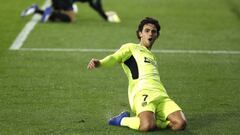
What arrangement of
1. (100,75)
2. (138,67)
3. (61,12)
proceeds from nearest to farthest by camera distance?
1. (138,67)
2. (100,75)
3. (61,12)

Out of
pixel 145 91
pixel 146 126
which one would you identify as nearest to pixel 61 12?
pixel 145 91

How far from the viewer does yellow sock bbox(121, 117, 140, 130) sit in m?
6.68

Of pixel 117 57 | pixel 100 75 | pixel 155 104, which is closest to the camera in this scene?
pixel 155 104

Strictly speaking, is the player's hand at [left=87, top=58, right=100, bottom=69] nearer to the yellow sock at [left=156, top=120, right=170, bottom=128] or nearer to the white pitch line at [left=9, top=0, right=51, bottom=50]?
the yellow sock at [left=156, top=120, right=170, bottom=128]

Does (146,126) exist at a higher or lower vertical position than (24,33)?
higher

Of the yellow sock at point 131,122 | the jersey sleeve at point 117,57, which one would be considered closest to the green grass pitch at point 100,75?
the yellow sock at point 131,122

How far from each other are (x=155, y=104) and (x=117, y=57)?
644mm

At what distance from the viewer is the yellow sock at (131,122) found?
21.9 ft

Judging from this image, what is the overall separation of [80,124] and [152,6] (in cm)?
909

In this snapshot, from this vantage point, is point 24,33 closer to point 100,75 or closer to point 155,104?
point 100,75

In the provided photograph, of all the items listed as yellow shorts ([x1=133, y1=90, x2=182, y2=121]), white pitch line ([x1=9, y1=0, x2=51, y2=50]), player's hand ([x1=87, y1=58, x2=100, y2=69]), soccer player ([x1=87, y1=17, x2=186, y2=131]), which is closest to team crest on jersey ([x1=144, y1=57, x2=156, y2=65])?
soccer player ([x1=87, y1=17, x2=186, y2=131])

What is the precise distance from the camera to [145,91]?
22.8 ft

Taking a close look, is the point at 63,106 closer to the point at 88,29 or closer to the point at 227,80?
the point at 227,80

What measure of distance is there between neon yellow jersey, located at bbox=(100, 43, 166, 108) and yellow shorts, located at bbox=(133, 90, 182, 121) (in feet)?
0.25
